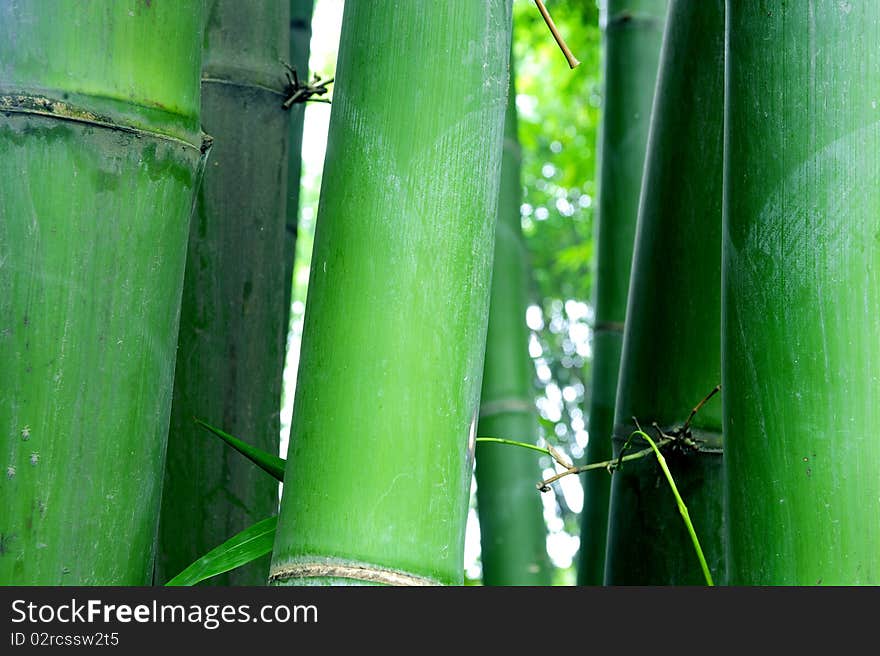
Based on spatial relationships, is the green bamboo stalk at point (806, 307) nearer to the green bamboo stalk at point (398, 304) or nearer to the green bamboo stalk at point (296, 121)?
the green bamboo stalk at point (398, 304)

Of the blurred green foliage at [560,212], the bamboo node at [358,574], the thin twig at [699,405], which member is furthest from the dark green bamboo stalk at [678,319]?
the blurred green foliage at [560,212]

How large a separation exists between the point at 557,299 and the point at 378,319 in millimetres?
4544

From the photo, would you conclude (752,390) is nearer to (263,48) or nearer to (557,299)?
(263,48)

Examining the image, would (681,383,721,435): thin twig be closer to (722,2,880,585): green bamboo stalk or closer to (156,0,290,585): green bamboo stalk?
(722,2,880,585): green bamboo stalk

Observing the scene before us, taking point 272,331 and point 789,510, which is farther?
point 272,331

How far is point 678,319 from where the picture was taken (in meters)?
0.91

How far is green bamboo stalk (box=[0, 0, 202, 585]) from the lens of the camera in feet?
1.98

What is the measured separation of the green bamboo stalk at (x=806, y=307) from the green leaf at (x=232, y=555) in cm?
28

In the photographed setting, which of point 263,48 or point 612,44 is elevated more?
point 612,44

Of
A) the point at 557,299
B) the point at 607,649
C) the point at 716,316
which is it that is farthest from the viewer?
the point at 557,299

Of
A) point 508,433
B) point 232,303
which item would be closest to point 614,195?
point 508,433

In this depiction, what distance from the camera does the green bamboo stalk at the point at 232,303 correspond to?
87cm

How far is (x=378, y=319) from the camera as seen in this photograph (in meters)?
0.58

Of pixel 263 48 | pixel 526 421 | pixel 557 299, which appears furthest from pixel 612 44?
pixel 557 299
